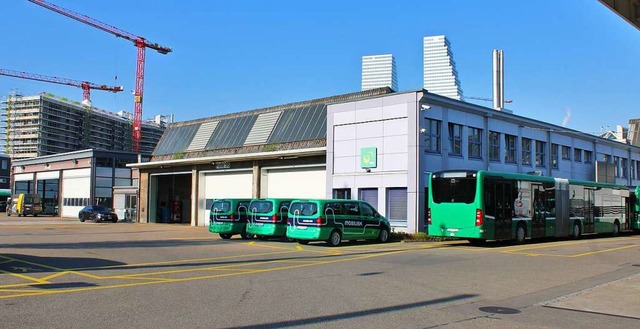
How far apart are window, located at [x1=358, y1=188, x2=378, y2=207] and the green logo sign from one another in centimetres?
132

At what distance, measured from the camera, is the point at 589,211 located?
28422 millimetres

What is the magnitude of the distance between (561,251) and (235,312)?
48.9ft

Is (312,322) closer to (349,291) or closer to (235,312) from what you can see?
(235,312)

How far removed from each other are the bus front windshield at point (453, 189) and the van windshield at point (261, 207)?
7223 mm

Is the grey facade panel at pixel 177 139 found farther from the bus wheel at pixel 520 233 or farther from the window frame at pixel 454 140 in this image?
the bus wheel at pixel 520 233

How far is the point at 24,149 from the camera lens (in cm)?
13612

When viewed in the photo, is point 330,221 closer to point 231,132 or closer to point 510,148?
point 510,148

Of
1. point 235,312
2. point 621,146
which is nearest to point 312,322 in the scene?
point 235,312

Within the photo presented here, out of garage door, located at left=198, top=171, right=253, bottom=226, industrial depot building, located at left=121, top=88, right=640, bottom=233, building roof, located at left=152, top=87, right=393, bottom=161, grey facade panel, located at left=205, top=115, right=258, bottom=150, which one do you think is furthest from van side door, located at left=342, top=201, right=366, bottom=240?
grey facade panel, located at left=205, top=115, right=258, bottom=150

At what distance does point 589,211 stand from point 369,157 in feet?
38.2

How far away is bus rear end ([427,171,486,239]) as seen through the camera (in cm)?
2109

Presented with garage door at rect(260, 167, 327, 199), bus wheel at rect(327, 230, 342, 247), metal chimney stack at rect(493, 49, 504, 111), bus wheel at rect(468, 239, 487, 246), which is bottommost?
bus wheel at rect(468, 239, 487, 246)

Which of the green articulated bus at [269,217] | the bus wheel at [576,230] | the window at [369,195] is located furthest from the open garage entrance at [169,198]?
the bus wheel at [576,230]

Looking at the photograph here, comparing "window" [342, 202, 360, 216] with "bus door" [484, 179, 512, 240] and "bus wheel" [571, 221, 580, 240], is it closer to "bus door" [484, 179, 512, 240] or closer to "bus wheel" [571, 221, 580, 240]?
"bus door" [484, 179, 512, 240]
